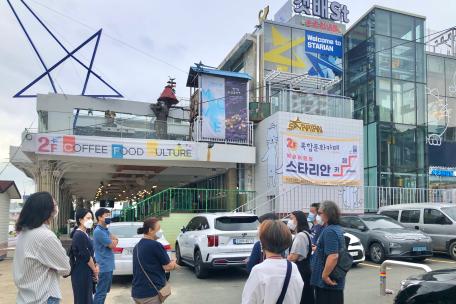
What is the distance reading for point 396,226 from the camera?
13.4 m

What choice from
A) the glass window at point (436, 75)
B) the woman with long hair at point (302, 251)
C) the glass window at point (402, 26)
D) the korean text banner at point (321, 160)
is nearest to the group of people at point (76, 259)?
the woman with long hair at point (302, 251)

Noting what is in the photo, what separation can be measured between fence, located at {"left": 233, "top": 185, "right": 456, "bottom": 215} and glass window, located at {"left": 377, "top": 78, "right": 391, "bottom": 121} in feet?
14.3

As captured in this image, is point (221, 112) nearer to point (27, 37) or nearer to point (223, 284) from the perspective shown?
point (27, 37)

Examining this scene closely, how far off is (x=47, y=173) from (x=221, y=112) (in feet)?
26.0

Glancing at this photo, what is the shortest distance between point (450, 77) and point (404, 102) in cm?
470

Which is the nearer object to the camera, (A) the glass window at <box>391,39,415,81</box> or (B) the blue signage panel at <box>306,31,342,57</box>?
(A) the glass window at <box>391,39,415,81</box>

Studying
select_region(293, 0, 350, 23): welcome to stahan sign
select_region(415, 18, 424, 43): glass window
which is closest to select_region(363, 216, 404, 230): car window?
select_region(415, 18, 424, 43): glass window

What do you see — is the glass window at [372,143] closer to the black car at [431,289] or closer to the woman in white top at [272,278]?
the black car at [431,289]

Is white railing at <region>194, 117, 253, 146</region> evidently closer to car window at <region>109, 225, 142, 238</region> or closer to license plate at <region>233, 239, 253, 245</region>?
car window at <region>109, 225, 142, 238</region>

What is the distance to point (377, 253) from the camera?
12.7m

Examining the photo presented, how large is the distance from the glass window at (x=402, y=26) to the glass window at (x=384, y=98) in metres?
2.62

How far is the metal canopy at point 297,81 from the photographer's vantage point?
21.5m

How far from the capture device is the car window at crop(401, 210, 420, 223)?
1461cm

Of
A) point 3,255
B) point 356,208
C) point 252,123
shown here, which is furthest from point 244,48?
point 3,255
